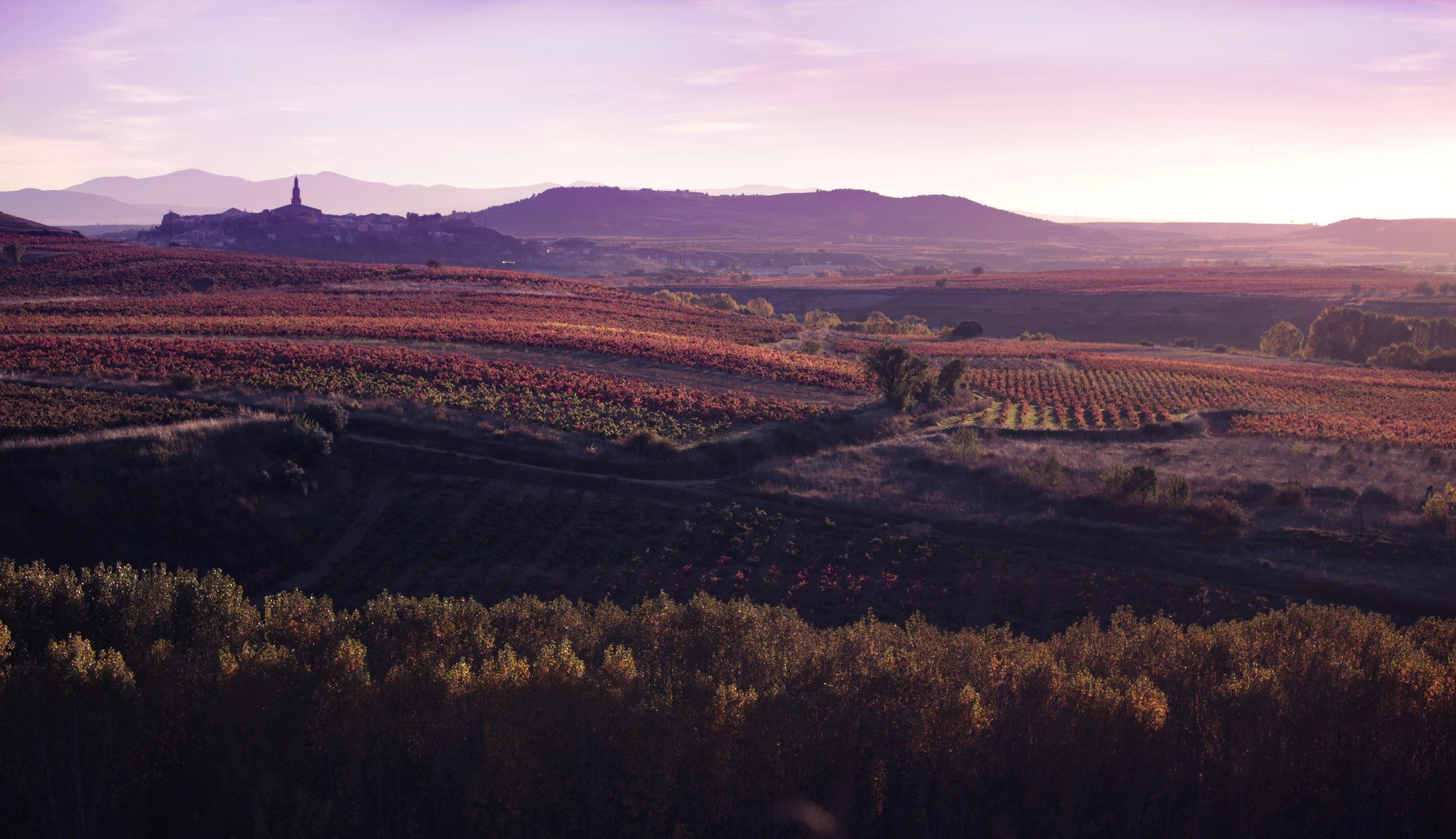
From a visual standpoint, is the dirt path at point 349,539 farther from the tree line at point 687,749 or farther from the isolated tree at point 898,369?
the isolated tree at point 898,369

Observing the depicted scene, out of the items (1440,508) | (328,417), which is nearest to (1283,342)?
(1440,508)

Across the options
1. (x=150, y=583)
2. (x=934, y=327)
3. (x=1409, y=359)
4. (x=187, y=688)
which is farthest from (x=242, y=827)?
(x=934, y=327)

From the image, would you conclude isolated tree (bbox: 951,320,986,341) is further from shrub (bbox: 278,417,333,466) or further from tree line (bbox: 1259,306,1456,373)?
shrub (bbox: 278,417,333,466)

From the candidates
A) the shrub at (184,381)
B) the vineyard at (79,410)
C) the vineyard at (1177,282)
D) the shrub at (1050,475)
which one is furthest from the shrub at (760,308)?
the vineyard at (79,410)

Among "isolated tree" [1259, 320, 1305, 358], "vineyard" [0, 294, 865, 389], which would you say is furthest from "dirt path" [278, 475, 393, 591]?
"isolated tree" [1259, 320, 1305, 358]

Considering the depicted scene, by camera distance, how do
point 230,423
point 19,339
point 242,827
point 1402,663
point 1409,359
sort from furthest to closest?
point 1409,359 → point 19,339 → point 230,423 → point 1402,663 → point 242,827

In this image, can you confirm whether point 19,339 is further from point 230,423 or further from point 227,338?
point 230,423

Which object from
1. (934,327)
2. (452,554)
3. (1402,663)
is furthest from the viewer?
(934,327)
